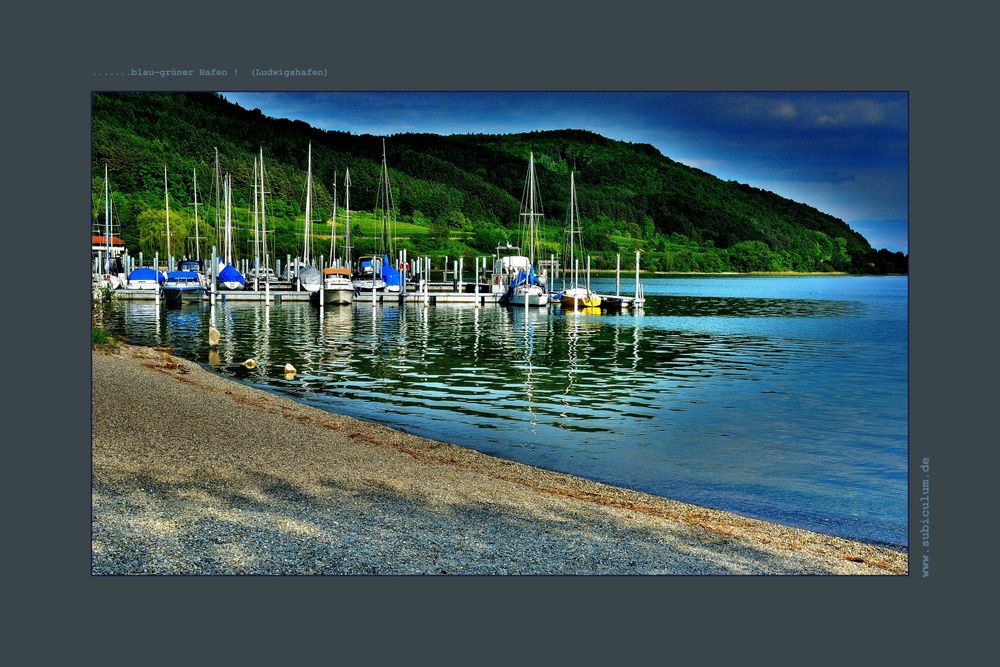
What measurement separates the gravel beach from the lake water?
182 centimetres

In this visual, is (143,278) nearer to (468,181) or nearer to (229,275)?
(229,275)

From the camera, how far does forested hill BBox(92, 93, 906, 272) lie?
1424 centimetres

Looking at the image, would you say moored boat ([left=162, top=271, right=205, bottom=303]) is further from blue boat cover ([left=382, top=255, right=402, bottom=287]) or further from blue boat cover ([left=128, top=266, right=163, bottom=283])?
blue boat cover ([left=382, top=255, right=402, bottom=287])

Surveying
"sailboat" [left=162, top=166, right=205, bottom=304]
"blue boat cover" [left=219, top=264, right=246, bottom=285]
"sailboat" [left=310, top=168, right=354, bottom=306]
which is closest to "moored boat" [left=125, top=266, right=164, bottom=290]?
"sailboat" [left=162, top=166, right=205, bottom=304]

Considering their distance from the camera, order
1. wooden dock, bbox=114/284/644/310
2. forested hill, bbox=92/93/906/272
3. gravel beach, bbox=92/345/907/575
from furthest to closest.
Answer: wooden dock, bbox=114/284/644/310
forested hill, bbox=92/93/906/272
gravel beach, bbox=92/345/907/575

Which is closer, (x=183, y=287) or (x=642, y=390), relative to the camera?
(x=642, y=390)

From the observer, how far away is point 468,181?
26.7 m

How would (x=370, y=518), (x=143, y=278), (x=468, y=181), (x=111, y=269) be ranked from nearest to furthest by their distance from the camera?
(x=370, y=518) < (x=468, y=181) < (x=111, y=269) < (x=143, y=278)

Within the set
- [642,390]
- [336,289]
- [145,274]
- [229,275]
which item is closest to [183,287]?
[229,275]

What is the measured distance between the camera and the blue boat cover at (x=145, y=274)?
41000 millimetres

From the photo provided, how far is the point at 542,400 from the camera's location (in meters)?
21.1

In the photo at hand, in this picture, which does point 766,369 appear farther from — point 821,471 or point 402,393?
point 821,471

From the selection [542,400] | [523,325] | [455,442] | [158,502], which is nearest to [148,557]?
[158,502]

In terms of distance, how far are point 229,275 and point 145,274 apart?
28.9 feet
